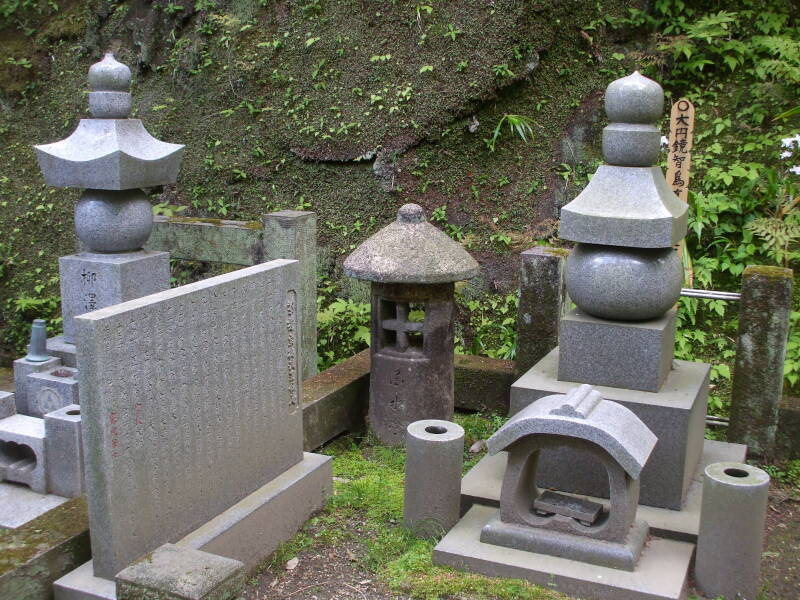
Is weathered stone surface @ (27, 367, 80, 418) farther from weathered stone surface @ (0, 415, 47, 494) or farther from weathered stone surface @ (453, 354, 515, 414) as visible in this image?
weathered stone surface @ (453, 354, 515, 414)

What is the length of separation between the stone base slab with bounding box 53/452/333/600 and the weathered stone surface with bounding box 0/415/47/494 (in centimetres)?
150

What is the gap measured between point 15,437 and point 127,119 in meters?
2.63

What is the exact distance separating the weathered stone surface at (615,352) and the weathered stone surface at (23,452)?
3.48 meters

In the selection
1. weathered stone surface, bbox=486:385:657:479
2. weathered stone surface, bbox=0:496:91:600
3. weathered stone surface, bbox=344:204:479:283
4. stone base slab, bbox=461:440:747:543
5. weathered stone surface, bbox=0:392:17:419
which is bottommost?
stone base slab, bbox=461:440:747:543

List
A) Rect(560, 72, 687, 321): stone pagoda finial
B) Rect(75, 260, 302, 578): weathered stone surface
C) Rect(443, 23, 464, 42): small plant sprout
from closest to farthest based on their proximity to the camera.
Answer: Rect(75, 260, 302, 578): weathered stone surface, Rect(560, 72, 687, 321): stone pagoda finial, Rect(443, 23, 464, 42): small plant sprout

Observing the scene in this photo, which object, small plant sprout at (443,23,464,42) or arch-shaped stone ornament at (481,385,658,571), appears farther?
small plant sprout at (443,23,464,42)

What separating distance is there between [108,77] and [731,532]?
5378 mm

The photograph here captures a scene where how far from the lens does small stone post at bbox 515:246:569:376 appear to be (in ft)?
21.2

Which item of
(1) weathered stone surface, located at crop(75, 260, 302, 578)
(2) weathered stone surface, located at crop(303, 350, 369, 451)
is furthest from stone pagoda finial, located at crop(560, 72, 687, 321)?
(2) weathered stone surface, located at crop(303, 350, 369, 451)

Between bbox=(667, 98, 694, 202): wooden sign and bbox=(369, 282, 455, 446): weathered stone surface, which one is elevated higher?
bbox=(667, 98, 694, 202): wooden sign

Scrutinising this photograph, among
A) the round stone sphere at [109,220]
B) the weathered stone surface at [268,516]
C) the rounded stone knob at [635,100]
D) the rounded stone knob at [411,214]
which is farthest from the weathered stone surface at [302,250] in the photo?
the rounded stone knob at [635,100]

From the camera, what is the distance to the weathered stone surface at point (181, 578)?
3.48m

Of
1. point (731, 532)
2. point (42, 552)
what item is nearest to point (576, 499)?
point (731, 532)

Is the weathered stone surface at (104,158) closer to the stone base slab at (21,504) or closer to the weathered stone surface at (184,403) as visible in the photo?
the weathered stone surface at (184,403)
